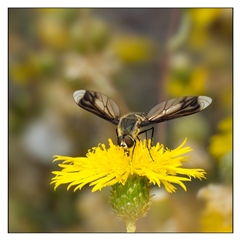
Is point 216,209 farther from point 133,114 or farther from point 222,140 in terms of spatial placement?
point 133,114

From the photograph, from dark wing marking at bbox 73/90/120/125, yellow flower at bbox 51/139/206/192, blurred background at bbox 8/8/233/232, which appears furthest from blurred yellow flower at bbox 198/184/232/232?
dark wing marking at bbox 73/90/120/125

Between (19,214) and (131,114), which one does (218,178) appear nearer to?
(131,114)

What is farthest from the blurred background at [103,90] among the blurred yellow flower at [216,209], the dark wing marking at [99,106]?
the dark wing marking at [99,106]

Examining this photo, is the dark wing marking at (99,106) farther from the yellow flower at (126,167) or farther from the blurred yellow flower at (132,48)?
the blurred yellow flower at (132,48)

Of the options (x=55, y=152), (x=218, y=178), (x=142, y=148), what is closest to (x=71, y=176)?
(x=142, y=148)

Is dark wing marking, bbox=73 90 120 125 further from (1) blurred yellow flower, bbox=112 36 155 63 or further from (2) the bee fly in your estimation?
(1) blurred yellow flower, bbox=112 36 155 63

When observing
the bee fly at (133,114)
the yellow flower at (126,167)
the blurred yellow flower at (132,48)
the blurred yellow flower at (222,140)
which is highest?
the blurred yellow flower at (132,48)

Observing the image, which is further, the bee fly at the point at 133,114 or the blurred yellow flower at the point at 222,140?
the blurred yellow flower at the point at 222,140

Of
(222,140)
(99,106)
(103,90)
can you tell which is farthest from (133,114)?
(222,140)
